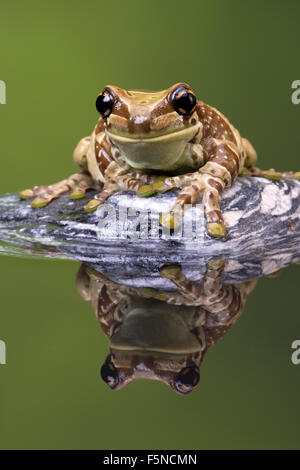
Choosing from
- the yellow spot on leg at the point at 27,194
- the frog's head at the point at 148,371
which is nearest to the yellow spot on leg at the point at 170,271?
the frog's head at the point at 148,371

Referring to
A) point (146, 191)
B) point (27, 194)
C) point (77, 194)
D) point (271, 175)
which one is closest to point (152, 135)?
point (146, 191)

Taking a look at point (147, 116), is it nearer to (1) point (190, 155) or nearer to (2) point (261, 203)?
(1) point (190, 155)

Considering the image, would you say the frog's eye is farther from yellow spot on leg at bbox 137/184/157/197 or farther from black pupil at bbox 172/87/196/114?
yellow spot on leg at bbox 137/184/157/197

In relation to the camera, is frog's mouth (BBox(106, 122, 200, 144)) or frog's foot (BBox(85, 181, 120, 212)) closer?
frog's mouth (BBox(106, 122, 200, 144))

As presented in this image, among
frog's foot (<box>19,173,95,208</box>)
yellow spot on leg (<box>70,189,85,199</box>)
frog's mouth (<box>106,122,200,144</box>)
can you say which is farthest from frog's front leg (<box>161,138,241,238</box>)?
frog's foot (<box>19,173,95,208</box>)

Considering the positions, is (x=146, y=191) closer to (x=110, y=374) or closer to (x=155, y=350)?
(x=155, y=350)

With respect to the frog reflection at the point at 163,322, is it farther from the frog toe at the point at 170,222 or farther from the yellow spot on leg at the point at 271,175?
the yellow spot on leg at the point at 271,175
